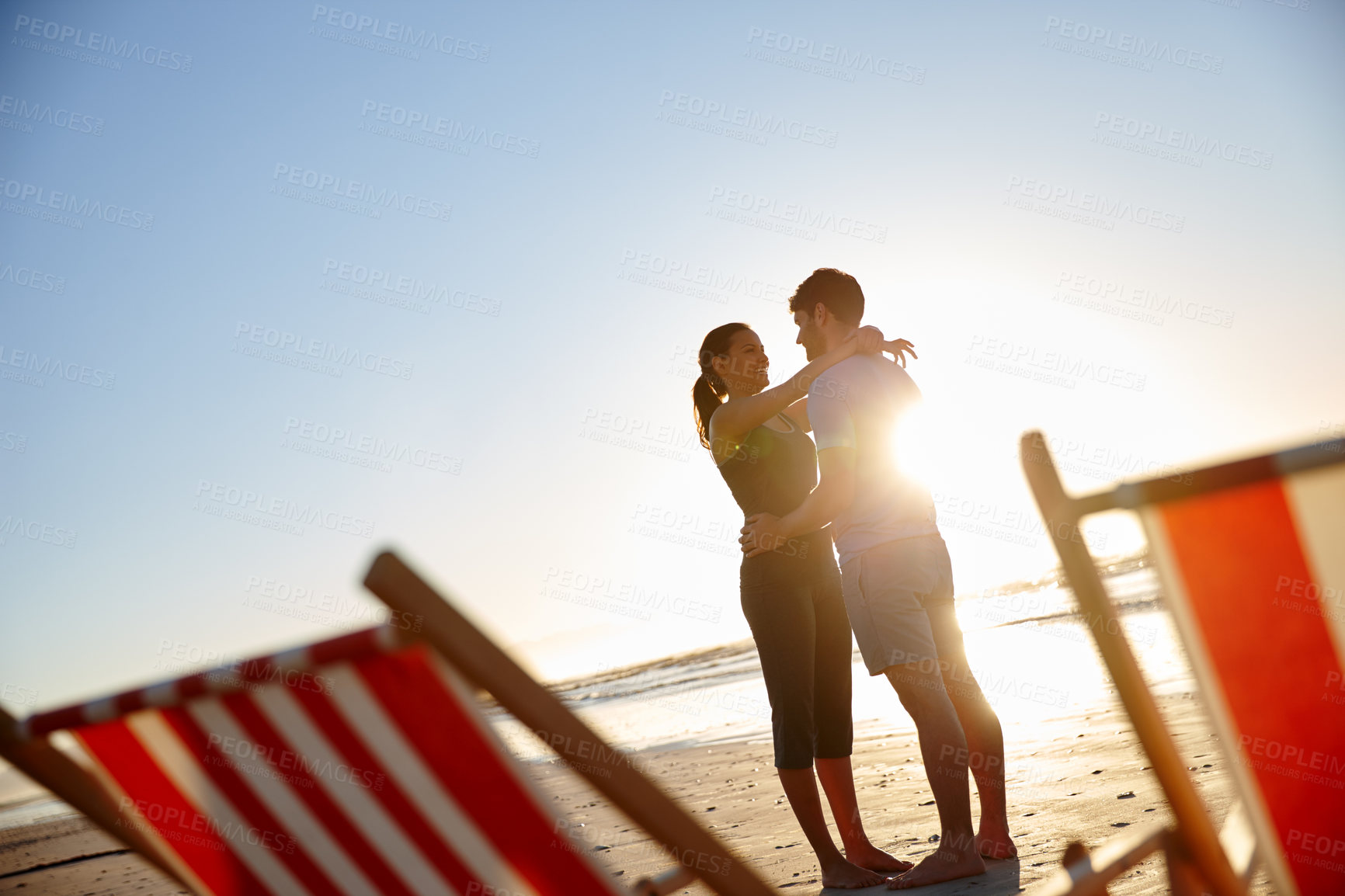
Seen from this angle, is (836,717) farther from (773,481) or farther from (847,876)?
(773,481)

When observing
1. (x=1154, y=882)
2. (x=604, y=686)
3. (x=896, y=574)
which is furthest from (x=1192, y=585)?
(x=604, y=686)

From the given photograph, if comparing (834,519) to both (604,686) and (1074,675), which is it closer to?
(1074,675)

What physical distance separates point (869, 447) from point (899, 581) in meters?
0.47

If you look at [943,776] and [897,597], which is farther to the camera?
[897,597]

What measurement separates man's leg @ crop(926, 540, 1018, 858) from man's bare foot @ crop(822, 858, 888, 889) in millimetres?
385

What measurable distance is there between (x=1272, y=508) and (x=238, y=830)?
188cm

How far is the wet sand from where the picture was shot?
3326 mm

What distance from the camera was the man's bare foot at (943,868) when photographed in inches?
111

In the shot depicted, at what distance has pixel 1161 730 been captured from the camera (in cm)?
137

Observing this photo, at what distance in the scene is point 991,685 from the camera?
999 cm

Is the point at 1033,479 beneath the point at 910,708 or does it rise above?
above

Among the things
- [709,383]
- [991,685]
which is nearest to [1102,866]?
[709,383]
